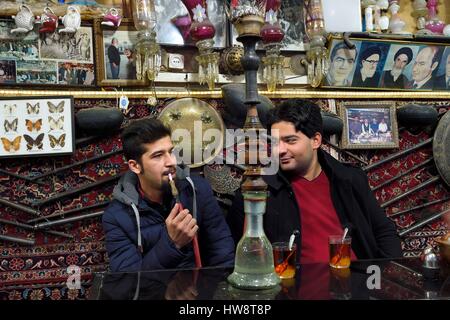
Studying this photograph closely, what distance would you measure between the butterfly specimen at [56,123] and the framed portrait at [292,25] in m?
1.38

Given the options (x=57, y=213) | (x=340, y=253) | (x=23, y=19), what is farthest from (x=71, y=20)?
(x=340, y=253)

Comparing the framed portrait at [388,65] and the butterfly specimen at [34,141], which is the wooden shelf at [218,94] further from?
the butterfly specimen at [34,141]

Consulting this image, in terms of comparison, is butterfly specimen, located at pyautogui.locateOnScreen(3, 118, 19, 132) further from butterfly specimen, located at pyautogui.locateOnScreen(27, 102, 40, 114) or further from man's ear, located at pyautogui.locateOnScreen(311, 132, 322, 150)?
man's ear, located at pyautogui.locateOnScreen(311, 132, 322, 150)

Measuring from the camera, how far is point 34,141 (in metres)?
2.36

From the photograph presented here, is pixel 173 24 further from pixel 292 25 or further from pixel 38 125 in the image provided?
pixel 38 125

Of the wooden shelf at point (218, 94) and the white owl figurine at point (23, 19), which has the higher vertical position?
the white owl figurine at point (23, 19)

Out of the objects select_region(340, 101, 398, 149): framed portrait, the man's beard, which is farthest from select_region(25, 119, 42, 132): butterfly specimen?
the man's beard

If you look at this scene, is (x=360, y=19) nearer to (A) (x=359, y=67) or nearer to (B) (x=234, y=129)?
(A) (x=359, y=67)

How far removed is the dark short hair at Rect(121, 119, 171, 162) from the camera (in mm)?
2043

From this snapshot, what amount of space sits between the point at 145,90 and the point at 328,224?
1.29 meters

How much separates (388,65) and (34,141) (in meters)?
2.18

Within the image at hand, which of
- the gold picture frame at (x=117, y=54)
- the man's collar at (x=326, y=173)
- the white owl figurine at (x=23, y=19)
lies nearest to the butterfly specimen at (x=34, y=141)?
the gold picture frame at (x=117, y=54)

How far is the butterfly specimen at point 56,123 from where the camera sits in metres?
2.37

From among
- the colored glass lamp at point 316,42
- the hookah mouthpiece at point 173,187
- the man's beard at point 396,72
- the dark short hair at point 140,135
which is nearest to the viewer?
the hookah mouthpiece at point 173,187
